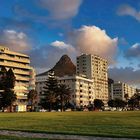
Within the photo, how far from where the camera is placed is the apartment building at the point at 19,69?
174 m

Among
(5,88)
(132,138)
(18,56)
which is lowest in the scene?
(132,138)

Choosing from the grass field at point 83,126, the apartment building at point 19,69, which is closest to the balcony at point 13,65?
the apartment building at point 19,69

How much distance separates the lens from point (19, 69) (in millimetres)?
182250

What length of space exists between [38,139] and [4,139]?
1.81 m

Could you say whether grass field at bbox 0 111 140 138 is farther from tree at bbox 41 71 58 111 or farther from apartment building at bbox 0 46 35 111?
apartment building at bbox 0 46 35 111

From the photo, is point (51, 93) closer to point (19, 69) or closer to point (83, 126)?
point (19, 69)

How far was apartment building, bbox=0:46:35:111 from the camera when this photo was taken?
572ft

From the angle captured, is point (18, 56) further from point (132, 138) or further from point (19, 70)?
point (132, 138)

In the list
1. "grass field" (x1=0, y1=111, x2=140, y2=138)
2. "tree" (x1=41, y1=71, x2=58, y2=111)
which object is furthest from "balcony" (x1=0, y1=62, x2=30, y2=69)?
"grass field" (x1=0, y1=111, x2=140, y2=138)

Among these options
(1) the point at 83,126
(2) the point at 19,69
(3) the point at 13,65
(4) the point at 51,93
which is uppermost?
(3) the point at 13,65

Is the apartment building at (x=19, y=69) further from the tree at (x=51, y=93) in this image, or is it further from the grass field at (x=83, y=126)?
the grass field at (x=83, y=126)

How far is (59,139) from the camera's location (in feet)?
69.4

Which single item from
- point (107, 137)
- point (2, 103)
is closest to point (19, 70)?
point (2, 103)

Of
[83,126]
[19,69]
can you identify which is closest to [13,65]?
[19,69]
